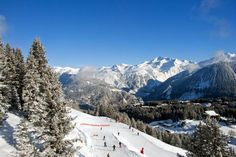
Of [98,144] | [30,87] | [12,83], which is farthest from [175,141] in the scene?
[30,87]

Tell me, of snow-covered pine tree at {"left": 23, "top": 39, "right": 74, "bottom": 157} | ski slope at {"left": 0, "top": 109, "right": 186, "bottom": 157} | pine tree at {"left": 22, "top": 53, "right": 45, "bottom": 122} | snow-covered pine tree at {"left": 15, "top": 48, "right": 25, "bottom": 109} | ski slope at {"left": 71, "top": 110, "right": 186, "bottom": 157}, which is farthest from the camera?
snow-covered pine tree at {"left": 15, "top": 48, "right": 25, "bottom": 109}

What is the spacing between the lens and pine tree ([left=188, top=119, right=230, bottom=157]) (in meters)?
36.1

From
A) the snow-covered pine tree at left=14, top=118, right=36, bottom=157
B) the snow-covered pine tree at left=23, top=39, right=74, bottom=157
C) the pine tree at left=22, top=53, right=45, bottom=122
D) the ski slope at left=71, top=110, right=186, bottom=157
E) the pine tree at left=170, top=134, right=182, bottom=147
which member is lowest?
the pine tree at left=170, top=134, right=182, bottom=147

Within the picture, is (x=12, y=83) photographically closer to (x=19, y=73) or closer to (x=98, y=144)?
(x=19, y=73)

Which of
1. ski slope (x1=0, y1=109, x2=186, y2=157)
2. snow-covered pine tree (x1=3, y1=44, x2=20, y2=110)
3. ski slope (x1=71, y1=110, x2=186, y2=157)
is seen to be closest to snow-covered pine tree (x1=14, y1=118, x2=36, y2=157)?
ski slope (x1=0, y1=109, x2=186, y2=157)

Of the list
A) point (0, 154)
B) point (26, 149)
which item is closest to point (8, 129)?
point (0, 154)

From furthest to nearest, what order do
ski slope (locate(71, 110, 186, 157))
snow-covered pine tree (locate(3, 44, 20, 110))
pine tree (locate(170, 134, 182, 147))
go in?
pine tree (locate(170, 134, 182, 147)) → ski slope (locate(71, 110, 186, 157)) → snow-covered pine tree (locate(3, 44, 20, 110))

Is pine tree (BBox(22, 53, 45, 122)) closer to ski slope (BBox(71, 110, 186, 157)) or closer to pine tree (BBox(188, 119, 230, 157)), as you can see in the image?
ski slope (BBox(71, 110, 186, 157))

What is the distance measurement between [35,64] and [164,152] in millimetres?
39508

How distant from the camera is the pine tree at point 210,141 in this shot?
36.1 metres

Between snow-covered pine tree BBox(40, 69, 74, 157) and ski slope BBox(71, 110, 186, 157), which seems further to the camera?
ski slope BBox(71, 110, 186, 157)

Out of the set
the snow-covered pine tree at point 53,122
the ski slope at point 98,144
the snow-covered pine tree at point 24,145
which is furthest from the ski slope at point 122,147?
the snow-covered pine tree at point 53,122

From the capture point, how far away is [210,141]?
1432 inches

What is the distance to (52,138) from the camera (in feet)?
101
